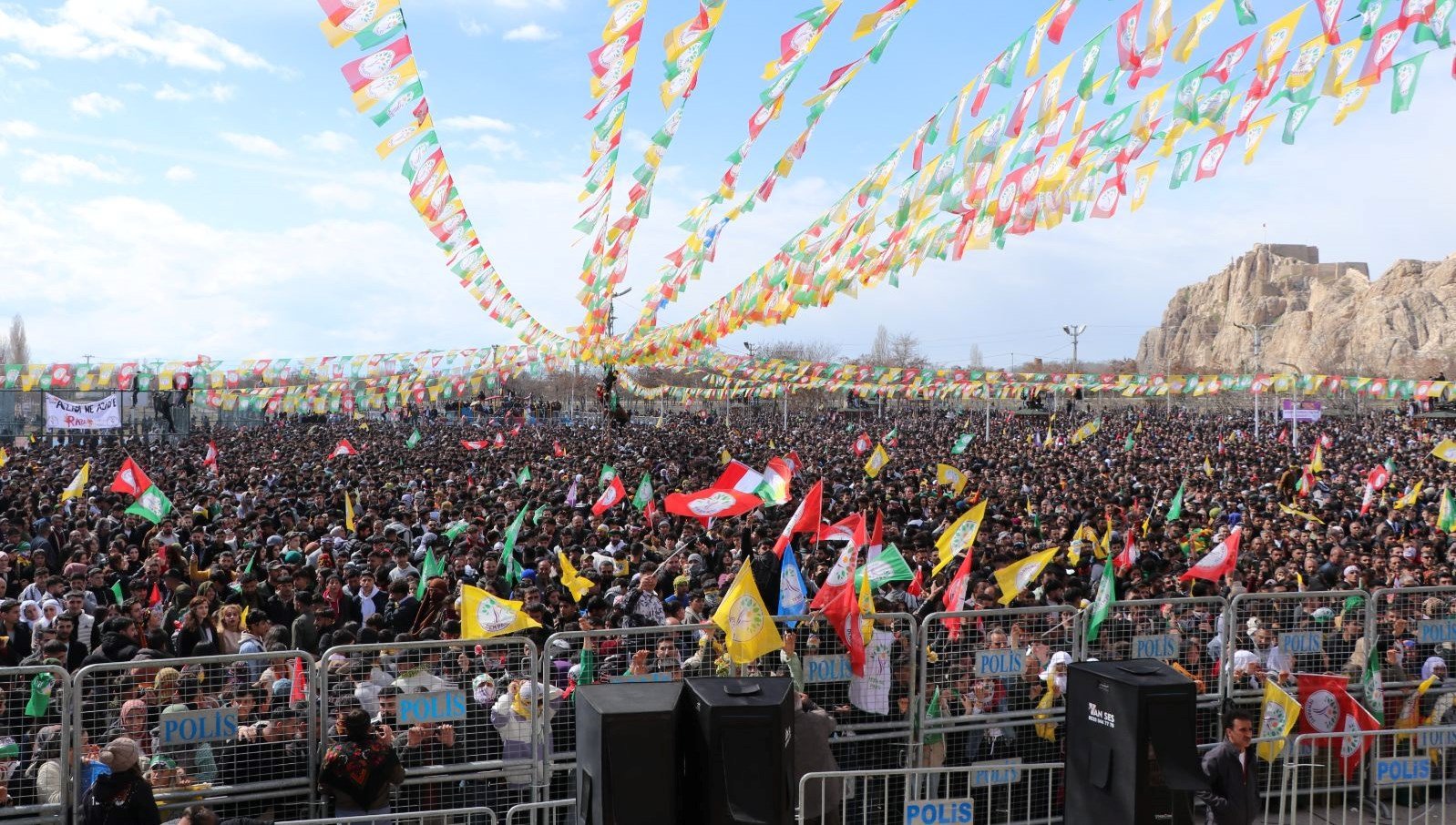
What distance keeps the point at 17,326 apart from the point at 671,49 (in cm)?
10823

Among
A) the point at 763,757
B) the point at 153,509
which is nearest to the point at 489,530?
the point at 153,509

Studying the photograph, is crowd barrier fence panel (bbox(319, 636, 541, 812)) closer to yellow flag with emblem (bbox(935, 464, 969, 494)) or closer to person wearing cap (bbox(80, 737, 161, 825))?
person wearing cap (bbox(80, 737, 161, 825))

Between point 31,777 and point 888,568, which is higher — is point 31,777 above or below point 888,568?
below

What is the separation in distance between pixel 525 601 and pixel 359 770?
10.3 feet

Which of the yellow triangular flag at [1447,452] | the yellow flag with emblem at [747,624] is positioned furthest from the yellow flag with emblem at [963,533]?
the yellow triangular flag at [1447,452]

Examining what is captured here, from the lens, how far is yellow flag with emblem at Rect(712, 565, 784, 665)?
670 centimetres

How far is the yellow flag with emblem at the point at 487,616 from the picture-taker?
7.42 m

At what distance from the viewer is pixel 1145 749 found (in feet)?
16.1

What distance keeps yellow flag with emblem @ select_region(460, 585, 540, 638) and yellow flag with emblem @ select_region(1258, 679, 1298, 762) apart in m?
4.86

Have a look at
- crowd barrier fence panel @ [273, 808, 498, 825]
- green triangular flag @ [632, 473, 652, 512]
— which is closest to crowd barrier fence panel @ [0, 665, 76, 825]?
crowd barrier fence panel @ [273, 808, 498, 825]

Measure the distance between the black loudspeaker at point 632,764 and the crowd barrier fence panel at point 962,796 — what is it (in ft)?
7.65

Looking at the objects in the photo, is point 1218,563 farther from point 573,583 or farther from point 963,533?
point 573,583

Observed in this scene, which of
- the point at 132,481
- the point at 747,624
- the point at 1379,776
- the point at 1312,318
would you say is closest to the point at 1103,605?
the point at 1379,776

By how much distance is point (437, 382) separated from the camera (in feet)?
126
